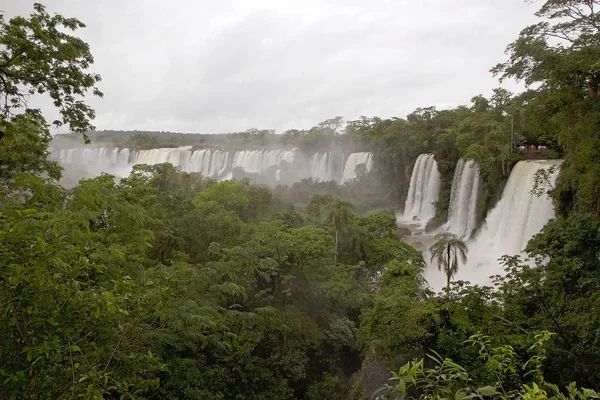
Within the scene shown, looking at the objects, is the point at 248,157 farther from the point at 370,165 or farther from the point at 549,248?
the point at 549,248

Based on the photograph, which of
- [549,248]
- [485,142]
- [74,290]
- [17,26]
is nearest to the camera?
[74,290]

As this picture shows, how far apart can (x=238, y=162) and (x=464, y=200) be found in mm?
39888

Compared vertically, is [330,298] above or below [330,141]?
below

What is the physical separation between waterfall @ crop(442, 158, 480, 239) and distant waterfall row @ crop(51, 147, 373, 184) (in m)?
18.2

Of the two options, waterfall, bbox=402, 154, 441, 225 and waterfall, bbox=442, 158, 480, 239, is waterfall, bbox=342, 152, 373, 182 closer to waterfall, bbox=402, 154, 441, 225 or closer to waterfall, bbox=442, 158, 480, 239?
waterfall, bbox=402, 154, 441, 225

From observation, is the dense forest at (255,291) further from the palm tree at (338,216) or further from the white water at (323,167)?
the white water at (323,167)

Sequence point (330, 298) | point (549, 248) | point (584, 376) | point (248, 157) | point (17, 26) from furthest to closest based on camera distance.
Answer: point (248, 157), point (330, 298), point (549, 248), point (584, 376), point (17, 26)

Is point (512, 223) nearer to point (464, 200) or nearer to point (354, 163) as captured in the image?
point (464, 200)

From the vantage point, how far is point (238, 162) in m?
62.2

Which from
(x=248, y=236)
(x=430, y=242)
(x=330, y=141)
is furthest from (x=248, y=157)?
(x=248, y=236)

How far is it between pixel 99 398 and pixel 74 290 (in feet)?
2.97

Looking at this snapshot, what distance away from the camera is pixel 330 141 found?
64.3 meters

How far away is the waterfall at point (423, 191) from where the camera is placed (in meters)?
36.8

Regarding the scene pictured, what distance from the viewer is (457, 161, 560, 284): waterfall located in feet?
66.1
